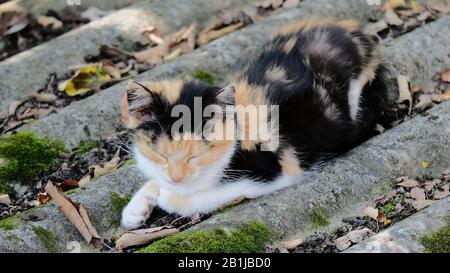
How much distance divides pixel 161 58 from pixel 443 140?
8.77ft

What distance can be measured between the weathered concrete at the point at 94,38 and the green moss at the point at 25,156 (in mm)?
849

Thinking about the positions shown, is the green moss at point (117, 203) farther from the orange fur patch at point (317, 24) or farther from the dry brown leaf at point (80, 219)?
the orange fur patch at point (317, 24)

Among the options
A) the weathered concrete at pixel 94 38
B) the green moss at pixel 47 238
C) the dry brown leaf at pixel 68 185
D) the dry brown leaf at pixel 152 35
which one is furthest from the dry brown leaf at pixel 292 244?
the dry brown leaf at pixel 152 35

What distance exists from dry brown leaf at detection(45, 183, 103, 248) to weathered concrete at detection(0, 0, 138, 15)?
3183 mm

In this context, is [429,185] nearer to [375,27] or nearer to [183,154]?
[183,154]

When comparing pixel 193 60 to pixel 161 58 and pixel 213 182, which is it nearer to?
pixel 161 58

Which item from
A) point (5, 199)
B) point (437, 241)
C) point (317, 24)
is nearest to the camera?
point (437, 241)

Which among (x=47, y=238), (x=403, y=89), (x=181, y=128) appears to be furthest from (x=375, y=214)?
(x=47, y=238)

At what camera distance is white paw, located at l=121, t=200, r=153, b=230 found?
14.9ft

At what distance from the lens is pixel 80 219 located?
4.36 m

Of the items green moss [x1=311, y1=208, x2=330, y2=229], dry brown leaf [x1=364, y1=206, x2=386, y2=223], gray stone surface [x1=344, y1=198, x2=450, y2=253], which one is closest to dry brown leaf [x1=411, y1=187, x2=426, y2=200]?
dry brown leaf [x1=364, y1=206, x2=386, y2=223]

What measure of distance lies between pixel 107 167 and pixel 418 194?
2.07m

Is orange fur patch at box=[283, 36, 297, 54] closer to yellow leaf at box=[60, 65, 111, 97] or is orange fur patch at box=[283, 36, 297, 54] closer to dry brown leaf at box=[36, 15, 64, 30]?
yellow leaf at box=[60, 65, 111, 97]
